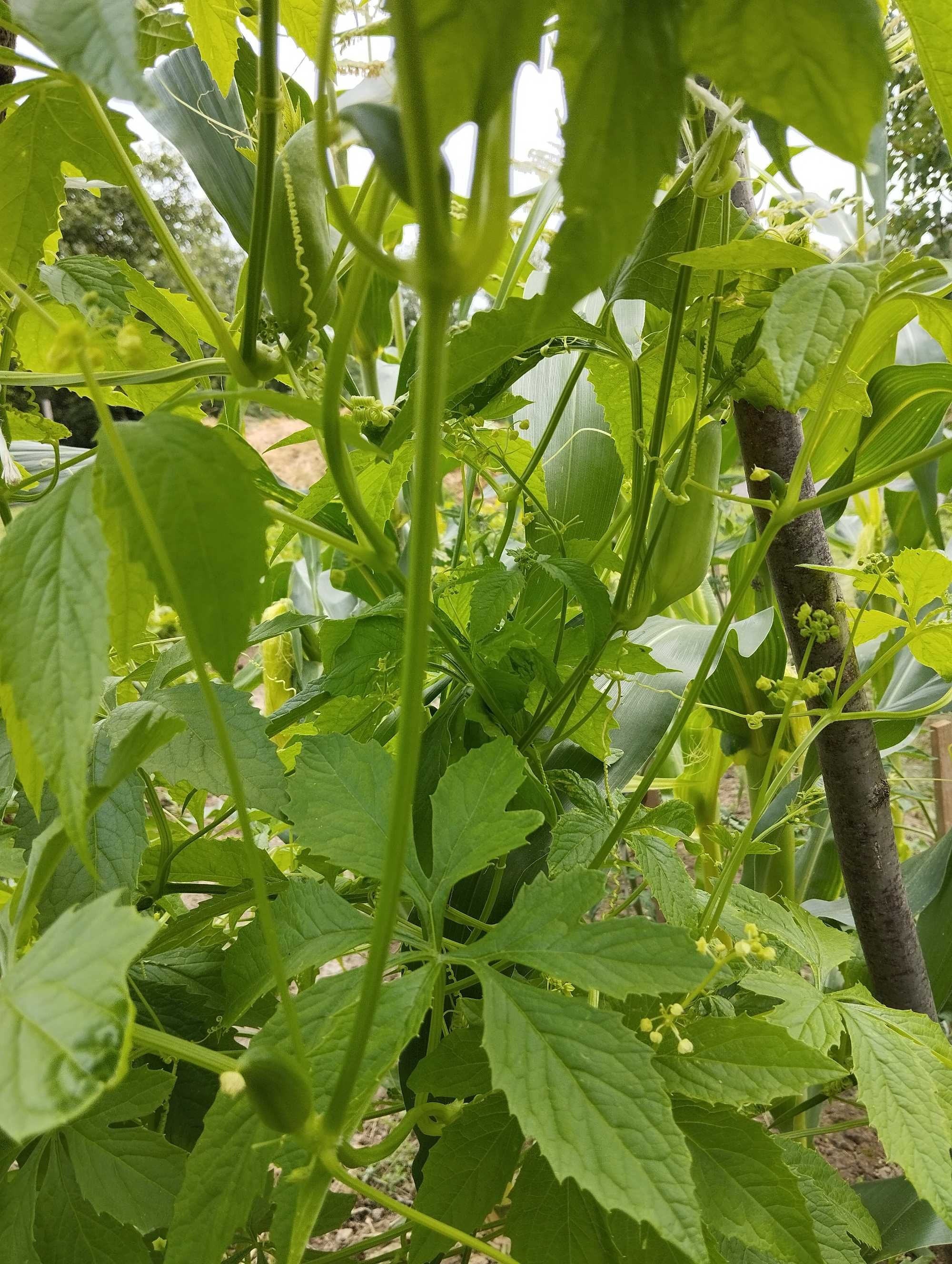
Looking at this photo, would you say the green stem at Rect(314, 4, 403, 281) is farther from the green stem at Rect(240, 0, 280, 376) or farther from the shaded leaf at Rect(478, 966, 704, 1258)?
the shaded leaf at Rect(478, 966, 704, 1258)

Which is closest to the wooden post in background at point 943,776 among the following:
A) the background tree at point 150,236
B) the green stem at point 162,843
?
the green stem at point 162,843

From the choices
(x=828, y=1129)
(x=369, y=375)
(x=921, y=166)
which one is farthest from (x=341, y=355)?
(x=921, y=166)

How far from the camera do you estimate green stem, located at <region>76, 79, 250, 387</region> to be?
0.24 metres

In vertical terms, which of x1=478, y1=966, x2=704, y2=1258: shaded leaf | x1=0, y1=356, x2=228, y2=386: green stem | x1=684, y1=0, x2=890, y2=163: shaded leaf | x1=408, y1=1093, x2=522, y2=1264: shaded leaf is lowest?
x1=408, y1=1093, x2=522, y2=1264: shaded leaf

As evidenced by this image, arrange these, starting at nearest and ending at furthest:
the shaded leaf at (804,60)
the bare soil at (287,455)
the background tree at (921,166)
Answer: the shaded leaf at (804,60) → the background tree at (921,166) → the bare soil at (287,455)

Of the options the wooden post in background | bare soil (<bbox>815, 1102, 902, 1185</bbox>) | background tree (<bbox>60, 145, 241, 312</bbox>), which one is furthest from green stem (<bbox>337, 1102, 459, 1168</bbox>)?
background tree (<bbox>60, 145, 241, 312</bbox>)

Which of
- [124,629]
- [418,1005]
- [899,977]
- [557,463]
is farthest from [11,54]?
[899,977]

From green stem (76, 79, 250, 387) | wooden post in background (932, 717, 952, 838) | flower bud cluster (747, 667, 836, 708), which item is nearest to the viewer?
green stem (76, 79, 250, 387)

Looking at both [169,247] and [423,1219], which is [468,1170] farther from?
[169,247]

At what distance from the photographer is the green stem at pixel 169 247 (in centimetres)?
24

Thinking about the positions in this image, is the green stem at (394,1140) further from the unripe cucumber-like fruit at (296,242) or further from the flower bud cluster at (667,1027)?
the unripe cucumber-like fruit at (296,242)

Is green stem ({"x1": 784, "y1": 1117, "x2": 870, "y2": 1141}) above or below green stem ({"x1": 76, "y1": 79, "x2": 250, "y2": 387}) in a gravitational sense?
below

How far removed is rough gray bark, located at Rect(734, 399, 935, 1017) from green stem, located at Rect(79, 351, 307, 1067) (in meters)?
0.29

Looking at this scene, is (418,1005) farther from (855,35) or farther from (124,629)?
(855,35)
